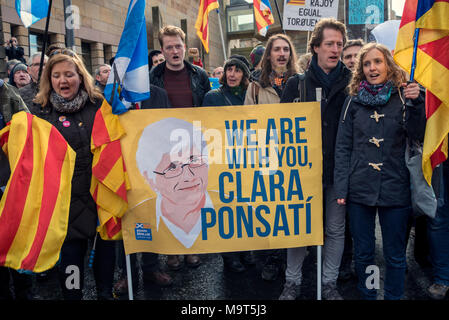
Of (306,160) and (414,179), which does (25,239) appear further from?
(414,179)

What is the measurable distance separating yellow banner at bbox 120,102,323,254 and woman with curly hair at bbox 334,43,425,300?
9.7 inches

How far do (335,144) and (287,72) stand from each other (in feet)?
3.19

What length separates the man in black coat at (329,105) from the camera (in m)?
2.89

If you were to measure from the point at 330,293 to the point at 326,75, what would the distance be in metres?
1.72

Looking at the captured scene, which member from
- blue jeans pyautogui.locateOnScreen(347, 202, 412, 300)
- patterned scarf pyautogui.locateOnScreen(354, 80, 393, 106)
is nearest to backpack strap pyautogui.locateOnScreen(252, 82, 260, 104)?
patterned scarf pyautogui.locateOnScreen(354, 80, 393, 106)

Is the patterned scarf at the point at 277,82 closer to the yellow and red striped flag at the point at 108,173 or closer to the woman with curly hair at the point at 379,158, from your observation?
the woman with curly hair at the point at 379,158

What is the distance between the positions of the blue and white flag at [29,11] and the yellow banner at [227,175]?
3.56 meters

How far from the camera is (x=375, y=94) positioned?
2561 mm

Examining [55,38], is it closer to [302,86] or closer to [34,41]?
[34,41]

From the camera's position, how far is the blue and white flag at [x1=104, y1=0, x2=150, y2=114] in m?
2.64

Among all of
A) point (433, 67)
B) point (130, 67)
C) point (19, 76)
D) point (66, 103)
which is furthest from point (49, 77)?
point (19, 76)

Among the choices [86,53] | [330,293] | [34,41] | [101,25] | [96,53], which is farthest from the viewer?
[101,25]
